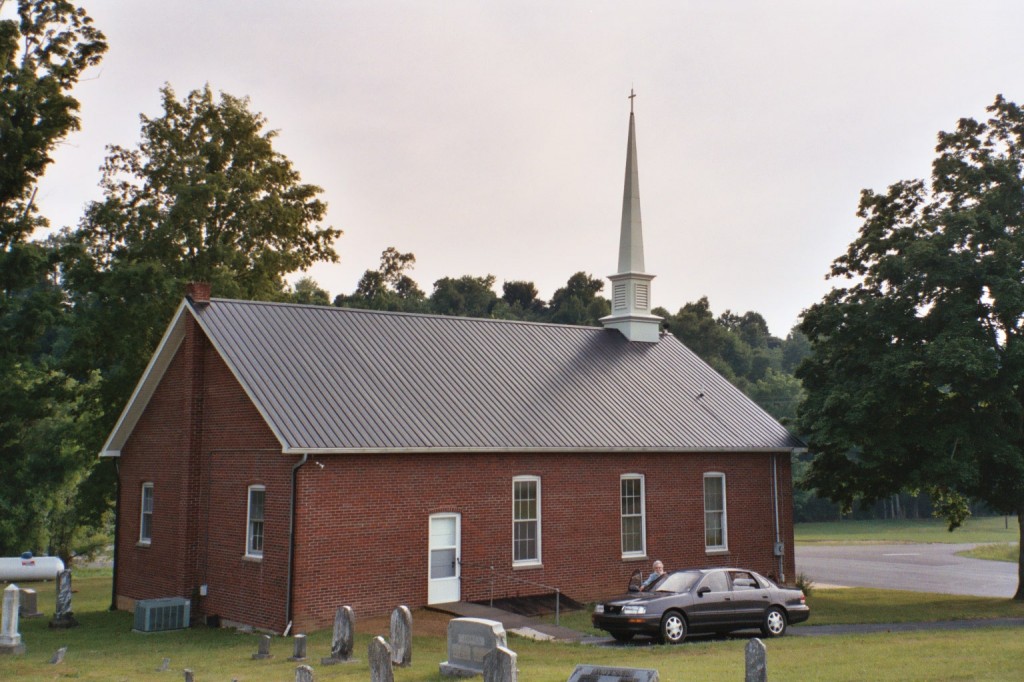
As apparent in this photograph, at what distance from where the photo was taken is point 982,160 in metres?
28.0

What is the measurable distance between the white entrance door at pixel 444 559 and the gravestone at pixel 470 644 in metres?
7.59

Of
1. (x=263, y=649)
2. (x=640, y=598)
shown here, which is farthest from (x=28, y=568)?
(x=640, y=598)

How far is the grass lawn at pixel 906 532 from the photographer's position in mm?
62844

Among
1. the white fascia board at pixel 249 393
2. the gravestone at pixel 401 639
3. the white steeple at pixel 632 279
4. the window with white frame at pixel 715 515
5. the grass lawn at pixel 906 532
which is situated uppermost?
the white steeple at pixel 632 279

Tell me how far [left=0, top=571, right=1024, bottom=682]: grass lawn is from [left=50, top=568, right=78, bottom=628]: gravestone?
0.36m

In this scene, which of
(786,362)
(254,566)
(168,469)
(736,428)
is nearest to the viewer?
(254,566)

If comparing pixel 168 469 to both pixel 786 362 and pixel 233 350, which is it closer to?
pixel 233 350

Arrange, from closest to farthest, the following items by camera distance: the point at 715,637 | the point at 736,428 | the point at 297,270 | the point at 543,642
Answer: the point at 543,642 → the point at 715,637 → the point at 736,428 → the point at 297,270

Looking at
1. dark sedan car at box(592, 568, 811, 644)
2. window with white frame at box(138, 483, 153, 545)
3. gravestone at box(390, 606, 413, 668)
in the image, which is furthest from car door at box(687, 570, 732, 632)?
window with white frame at box(138, 483, 153, 545)

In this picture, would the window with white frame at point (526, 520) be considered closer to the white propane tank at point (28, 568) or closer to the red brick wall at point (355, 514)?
the red brick wall at point (355, 514)

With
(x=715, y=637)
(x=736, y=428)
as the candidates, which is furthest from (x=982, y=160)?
(x=715, y=637)

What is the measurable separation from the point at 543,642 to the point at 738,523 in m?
11.2

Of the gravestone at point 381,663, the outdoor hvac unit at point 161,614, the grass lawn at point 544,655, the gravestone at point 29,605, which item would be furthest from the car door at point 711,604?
the gravestone at point 29,605

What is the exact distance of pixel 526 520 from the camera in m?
→ 25.0
